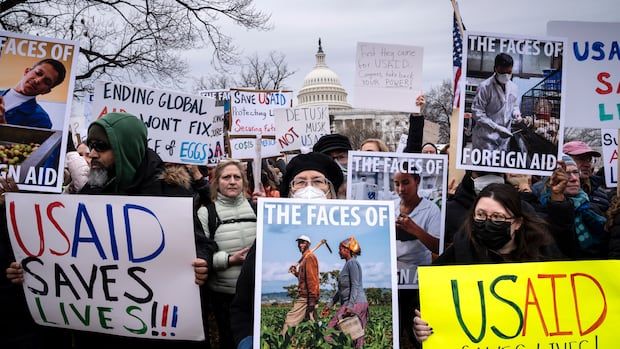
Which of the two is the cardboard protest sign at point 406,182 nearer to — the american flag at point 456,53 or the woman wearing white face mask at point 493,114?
the woman wearing white face mask at point 493,114

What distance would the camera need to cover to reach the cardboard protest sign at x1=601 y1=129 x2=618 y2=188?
5043 mm

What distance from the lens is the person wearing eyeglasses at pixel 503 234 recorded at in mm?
2891

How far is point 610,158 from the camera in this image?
5539 mm

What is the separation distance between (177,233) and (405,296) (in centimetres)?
176

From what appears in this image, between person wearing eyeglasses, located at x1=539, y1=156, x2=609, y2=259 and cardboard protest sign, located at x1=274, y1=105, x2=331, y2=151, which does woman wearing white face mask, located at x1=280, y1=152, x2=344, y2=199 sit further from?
cardboard protest sign, located at x1=274, y1=105, x2=331, y2=151

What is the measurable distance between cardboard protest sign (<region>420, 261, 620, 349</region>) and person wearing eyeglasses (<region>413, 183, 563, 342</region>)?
0.15 meters

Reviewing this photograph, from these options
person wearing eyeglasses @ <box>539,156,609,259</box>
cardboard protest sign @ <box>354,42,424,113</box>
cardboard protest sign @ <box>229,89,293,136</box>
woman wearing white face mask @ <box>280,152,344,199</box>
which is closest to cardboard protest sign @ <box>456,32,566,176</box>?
person wearing eyeglasses @ <box>539,156,609,259</box>

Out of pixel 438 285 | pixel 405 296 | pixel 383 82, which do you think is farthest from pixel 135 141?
pixel 383 82

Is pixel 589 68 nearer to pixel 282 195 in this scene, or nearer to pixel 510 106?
pixel 510 106

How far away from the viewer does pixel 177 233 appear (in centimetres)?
293

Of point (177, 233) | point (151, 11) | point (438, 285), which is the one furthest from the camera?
point (151, 11)

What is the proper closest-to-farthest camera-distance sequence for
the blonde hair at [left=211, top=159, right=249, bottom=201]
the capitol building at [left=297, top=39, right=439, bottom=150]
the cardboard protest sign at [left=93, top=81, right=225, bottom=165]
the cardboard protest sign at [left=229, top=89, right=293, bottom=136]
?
1. the blonde hair at [left=211, top=159, right=249, bottom=201]
2. the cardboard protest sign at [left=93, top=81, right=225, bottom=165]
3. the cardboard protest sign at [left=229, top=89, right=293, bottom=136]
4. the capitol building at [left=297, top=39, right=439, bottom=150]

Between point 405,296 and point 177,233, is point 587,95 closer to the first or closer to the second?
point 405,296

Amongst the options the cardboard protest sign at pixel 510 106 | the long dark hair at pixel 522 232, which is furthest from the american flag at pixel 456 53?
the long dark hair at pixel 522 232
